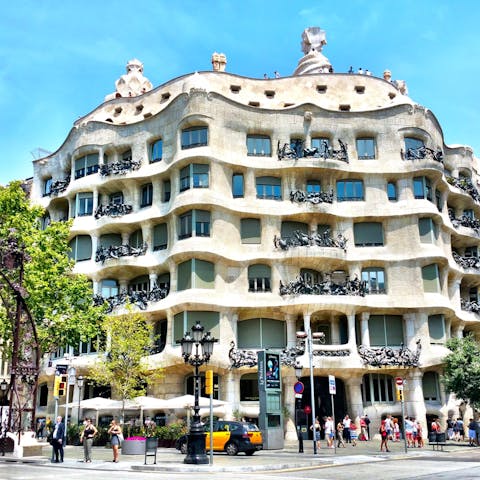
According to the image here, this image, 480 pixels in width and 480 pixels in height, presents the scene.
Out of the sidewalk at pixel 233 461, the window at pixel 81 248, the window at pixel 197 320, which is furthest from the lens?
the window at pixel 81 248

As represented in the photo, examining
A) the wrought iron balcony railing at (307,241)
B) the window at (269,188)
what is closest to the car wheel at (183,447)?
Result: the wrought iron balcony railing at (307,241)

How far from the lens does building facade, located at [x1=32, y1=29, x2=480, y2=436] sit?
4134 cm

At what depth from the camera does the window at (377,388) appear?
42.8m

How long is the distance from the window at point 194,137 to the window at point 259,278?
9091mm

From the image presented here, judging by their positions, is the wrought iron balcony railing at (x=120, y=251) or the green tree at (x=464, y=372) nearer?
the green tree at (x=464, y=372)

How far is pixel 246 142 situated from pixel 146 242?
9890 millimetres

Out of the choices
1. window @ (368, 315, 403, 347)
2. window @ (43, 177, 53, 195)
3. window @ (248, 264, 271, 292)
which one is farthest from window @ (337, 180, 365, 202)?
window @ (43, 177, 53, 195)

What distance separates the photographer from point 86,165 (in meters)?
48.8

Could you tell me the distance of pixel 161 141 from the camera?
46.5 metres

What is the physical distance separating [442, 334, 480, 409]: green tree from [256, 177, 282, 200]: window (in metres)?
15.5

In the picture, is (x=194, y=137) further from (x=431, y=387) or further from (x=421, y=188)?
(x=431, y=387)

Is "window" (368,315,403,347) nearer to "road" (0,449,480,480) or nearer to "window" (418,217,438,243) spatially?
"window" (418,217,438,243)

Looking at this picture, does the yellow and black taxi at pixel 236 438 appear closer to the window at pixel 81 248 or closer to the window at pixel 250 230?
the window at pixel 250 230

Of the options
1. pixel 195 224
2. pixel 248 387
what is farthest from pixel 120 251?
pixel 248 387
